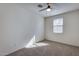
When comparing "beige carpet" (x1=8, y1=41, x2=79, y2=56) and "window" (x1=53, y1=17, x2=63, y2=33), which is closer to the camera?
"beige carpet" (x1=8, y1=41, x2=79, y2=56)

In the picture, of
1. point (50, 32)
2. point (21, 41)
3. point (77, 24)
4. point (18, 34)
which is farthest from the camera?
point (50, 32)

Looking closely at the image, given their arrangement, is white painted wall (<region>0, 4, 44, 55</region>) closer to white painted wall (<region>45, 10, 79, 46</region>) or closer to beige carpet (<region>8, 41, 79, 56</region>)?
beige carpet (<region>8, 41, 79, 56</region>)

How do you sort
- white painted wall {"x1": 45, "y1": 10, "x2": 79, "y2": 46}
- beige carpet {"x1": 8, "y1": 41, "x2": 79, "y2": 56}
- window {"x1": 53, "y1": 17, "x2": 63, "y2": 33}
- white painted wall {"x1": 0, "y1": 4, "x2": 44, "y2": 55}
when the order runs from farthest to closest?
window {"x1": 53, "y1": 17, "x2": 63, "y2": 33}, white painted wall {"x1": 45, "y1": 10, "x2": 79, "y2": 46}, beige carpet {"x1": 8, "y1": 41, "x2": 79, "y2": 56}, white painted wall {"x1": 0, "y1": 4, "x2": 44, "y2": 55}

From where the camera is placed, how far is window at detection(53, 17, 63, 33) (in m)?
5.97

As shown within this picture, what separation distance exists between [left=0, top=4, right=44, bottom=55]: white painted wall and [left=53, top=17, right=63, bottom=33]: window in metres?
2.01

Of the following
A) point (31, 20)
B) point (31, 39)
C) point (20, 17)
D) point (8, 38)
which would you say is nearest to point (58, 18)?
point (31, 20)

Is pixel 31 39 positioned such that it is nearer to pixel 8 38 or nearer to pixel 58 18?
pixel 8 38

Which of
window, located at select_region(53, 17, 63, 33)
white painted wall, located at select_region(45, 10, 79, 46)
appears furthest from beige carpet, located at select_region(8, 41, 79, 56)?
window, located at select_region(53, 17, 63, 33)

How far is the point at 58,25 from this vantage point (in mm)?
A: 6230

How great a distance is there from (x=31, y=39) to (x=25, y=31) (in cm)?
93

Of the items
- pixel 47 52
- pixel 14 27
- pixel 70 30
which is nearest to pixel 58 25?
pixel 70 30

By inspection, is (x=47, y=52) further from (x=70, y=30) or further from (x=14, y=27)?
(x=70, y=30)

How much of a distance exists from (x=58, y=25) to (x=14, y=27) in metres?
3.69

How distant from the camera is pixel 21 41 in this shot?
4.50m
